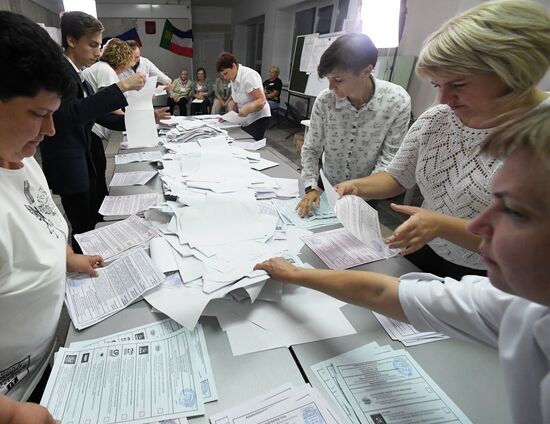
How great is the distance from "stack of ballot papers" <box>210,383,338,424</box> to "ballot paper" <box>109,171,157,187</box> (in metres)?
1.32

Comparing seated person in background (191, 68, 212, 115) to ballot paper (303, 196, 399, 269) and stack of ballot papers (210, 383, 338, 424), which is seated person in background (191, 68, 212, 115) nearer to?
Result: ballot paper (303, 196, 399, 269)

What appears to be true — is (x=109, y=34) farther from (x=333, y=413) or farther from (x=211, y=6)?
(x=333, y=413)

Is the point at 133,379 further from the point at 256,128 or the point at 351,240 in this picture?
the point at 256,128

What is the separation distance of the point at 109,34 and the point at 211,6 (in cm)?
332

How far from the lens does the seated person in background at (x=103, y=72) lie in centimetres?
207

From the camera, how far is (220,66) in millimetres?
3000

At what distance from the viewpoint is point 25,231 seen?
2.20 feet

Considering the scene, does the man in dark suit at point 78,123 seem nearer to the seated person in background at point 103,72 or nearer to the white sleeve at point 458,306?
the seated person in background at point 103,72

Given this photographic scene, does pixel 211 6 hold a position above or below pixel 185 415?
above

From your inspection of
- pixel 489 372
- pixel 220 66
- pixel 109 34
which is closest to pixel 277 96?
pixel 220 66

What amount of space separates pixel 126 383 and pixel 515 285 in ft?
2.38

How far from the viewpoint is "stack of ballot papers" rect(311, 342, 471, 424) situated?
2.05ft

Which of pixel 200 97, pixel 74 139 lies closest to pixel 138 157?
pixel 74 139

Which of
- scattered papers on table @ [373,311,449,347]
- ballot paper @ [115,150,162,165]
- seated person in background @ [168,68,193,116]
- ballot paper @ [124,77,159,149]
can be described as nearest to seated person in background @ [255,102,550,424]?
scattered papers on table @ [373,311,449,347]
